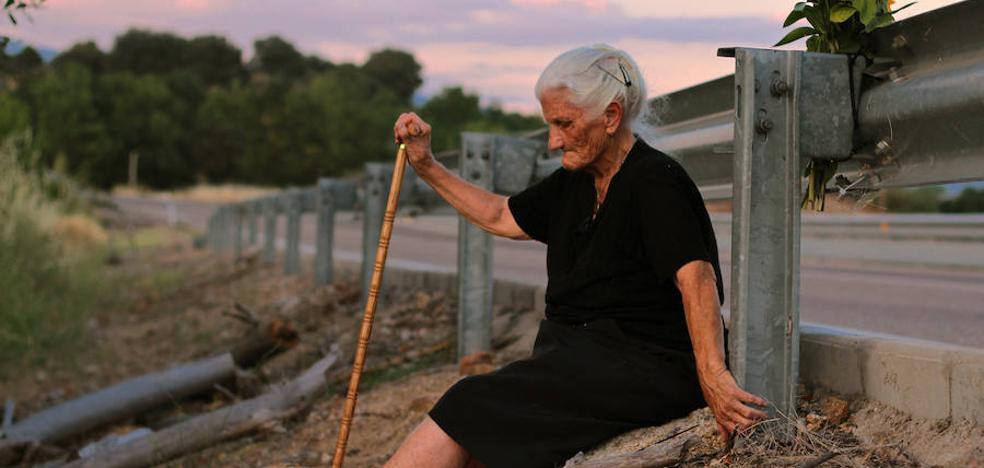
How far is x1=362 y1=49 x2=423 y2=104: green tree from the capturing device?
152 m

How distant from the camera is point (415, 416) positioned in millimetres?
5578

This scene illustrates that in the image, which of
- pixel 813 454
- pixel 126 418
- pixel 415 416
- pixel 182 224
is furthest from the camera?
pixel 182 224

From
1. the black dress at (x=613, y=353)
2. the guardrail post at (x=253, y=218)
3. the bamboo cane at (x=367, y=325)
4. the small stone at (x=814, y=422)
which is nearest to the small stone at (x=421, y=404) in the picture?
the bamboo cane at (x=367, y=325)

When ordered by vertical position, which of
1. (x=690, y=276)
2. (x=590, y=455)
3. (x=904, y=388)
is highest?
(x=690, y=276)

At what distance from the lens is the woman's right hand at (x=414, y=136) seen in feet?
14.6

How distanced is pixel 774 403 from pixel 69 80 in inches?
3609

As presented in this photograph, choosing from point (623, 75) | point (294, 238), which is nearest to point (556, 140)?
point (623, 75)

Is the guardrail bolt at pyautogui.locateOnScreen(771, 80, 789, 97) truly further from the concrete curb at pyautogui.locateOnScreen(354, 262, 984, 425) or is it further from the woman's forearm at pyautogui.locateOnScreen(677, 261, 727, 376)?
the concrete curb at pyautogui.locateOnScreen(354, 262, 984, 425)

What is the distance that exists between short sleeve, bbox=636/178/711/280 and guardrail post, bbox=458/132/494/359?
9.07ft

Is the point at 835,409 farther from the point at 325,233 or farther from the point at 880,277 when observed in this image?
the point at 880,277

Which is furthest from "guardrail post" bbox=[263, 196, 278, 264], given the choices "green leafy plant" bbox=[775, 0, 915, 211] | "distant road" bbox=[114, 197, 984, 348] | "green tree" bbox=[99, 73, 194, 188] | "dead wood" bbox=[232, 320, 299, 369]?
"green tree" bbox=[99, 73, 194, 188]

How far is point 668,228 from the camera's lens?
11.8ft

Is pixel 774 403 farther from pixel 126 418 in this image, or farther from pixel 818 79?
pixel 126 418

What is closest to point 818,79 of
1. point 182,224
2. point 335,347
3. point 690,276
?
point 690,276
